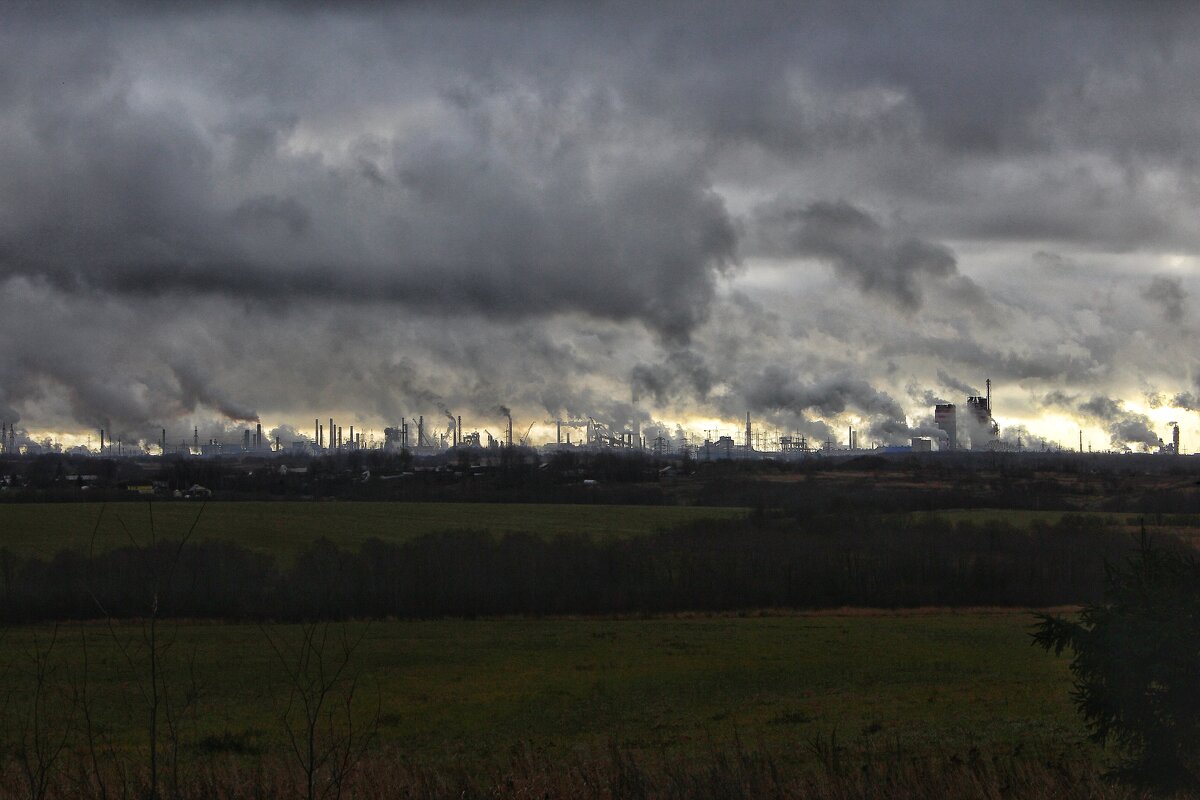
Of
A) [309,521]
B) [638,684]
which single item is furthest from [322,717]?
[309,521]

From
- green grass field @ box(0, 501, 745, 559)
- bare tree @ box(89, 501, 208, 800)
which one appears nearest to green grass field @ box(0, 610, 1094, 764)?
bare tree @ box(89, 501, 208, 800)

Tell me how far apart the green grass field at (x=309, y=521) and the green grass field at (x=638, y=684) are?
26431mm

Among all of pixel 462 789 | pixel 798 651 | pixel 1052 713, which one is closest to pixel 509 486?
pixel 798 651

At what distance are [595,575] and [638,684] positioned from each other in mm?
34194

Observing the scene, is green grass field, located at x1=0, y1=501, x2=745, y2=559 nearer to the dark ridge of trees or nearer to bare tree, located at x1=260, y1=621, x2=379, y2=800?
the dark ridge of trees

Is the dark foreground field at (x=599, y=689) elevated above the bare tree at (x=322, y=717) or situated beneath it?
situated beneath

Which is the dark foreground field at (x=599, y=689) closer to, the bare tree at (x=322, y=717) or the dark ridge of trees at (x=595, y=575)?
the bare tree at (x=322, y=717)

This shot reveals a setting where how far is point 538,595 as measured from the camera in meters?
75.3

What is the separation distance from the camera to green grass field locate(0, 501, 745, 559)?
→ 286 feet

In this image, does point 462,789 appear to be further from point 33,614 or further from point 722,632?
point 33,614

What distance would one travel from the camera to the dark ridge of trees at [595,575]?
67.4 meters

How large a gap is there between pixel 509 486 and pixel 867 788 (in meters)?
150

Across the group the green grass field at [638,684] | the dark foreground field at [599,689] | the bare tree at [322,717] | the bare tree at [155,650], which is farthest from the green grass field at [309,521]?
the bare tree at [155,650]

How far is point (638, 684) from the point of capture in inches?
1767
